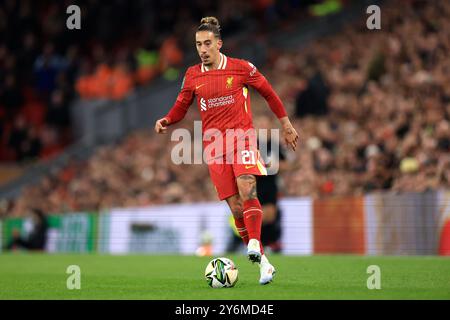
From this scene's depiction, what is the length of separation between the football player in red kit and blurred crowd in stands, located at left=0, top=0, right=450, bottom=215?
695cm

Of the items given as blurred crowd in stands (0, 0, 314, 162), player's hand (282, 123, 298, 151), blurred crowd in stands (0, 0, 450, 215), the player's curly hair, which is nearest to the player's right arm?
the player's curly hair

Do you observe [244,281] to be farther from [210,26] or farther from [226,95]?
[210,26]

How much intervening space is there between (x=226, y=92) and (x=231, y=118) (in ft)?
0.92

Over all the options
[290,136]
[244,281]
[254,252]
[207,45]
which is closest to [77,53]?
[207,45]

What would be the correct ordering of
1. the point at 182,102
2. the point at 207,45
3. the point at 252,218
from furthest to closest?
the point at 182,102 < the point at 207,45 < the point at 252,218

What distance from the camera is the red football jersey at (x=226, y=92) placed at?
9.48m

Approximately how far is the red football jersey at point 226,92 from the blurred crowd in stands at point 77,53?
16069 mm

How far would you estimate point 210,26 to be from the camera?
945 centimetres

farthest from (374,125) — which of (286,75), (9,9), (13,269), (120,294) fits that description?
(9,9)

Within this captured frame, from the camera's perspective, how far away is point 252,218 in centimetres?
Result: 923
